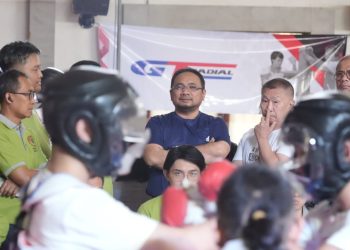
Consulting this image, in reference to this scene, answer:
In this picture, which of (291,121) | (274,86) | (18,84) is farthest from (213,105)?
(291,121)

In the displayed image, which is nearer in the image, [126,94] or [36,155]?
[126,94]

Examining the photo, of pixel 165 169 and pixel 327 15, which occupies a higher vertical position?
pixel 327 15

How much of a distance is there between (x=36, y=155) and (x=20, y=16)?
350 centimetres

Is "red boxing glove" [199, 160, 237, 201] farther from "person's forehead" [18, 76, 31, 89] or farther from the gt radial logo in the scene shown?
the gt radial logo

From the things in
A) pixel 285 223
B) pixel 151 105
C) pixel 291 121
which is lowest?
pixel 151 105

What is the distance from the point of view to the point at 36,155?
3.22 m

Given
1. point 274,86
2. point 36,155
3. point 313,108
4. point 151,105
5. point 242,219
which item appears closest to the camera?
point 242,219

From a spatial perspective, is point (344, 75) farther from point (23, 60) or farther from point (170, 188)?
point (170, 188)

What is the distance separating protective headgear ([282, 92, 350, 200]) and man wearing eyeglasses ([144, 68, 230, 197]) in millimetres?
1955

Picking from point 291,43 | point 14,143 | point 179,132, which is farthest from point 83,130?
point 291,43

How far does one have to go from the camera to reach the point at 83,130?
1.60 m

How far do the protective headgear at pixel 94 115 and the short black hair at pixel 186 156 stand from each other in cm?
169

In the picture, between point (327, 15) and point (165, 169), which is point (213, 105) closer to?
point (327, 15)

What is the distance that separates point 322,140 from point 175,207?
40 cm
